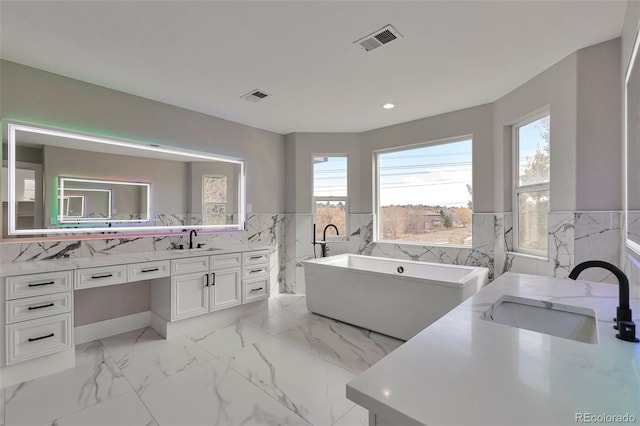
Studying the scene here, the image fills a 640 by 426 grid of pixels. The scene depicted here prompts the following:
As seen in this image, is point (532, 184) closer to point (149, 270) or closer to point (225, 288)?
point (225, 288)

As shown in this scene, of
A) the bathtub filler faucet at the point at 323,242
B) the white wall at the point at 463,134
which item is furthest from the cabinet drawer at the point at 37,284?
the white wall at the point at 463,134

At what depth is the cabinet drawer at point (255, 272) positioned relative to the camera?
3641mm

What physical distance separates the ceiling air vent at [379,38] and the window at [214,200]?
2.56 meters

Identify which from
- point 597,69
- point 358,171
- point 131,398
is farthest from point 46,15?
point 597,69

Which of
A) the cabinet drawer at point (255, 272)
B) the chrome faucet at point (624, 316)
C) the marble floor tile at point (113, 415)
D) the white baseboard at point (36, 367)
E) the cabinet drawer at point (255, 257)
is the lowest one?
the marble floor tile at point (113, 415)

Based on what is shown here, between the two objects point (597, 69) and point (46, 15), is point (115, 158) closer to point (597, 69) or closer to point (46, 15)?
point (46, 15)

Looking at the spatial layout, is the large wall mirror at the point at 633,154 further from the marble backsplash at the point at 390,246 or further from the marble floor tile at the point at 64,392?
the marble floor tile at the point at 64,392

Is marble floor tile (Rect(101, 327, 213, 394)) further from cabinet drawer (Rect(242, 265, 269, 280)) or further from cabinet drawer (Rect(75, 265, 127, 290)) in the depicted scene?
cabinet drawer (Rect(242, 265, 269, 280))

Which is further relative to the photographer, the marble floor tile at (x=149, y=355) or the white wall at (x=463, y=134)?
the white wall at (x=463, y=134)

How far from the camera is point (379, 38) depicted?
2268 mm

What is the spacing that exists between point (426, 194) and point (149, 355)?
148 inches

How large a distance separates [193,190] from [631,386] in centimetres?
396

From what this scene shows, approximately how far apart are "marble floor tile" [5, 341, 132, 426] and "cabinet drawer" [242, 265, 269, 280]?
149 cm

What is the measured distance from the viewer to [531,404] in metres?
0.64
